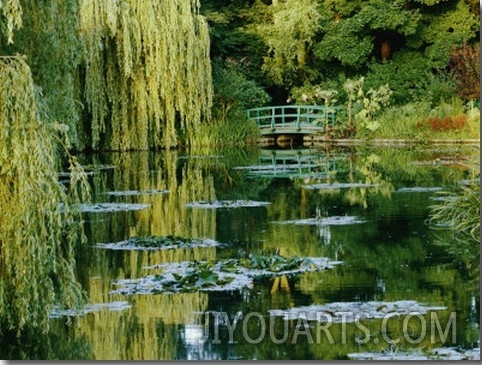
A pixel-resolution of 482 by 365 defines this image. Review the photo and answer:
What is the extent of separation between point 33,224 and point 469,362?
2.82 m

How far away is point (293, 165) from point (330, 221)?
707 centimetres

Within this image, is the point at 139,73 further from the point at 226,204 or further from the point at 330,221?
the point at 330,221

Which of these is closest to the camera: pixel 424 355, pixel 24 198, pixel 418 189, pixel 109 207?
pixel 424 355

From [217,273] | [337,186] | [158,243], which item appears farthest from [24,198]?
[337,186]

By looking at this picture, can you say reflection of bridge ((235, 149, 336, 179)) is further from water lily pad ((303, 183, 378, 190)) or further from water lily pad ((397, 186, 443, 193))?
water lily pad ((397, 186, 443, 193))

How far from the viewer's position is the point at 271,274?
351 inches

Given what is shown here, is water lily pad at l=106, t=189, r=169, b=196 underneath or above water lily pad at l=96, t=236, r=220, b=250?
above

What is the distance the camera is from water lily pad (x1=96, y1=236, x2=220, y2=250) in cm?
1041

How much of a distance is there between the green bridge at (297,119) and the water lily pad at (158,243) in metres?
14.3

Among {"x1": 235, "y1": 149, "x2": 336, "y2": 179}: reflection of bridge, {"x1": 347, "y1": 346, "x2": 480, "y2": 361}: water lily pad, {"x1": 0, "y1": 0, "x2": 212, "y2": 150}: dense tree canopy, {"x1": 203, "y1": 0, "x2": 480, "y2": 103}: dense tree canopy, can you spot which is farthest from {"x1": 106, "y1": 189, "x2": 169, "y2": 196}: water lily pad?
{"x1": 203, "y1": 0, "x2": 480, "y2": 103}: dense tree canopy

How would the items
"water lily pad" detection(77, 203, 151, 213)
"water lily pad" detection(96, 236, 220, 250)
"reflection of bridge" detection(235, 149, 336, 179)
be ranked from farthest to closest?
"reflection of bridge" detection(235, 149, 336, 179)
"water lily pad" detection(77, 203, 151, 213)
"water lily pad" detection(96, 236, 220, 250)

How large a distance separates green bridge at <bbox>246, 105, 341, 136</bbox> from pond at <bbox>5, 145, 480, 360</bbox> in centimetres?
883

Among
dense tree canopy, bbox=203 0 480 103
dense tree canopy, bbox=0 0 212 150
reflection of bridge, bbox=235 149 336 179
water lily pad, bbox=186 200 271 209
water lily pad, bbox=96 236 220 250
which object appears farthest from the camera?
dense tree canopy, bbox=203 0 480 103

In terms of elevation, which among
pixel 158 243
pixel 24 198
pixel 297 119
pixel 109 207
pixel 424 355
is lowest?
pixel 424 355
